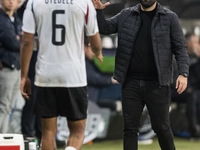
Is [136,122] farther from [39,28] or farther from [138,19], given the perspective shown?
[39,28]

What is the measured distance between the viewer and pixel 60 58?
3.68 meters

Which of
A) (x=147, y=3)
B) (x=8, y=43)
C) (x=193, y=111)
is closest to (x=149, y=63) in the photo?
(x=147, y=3)

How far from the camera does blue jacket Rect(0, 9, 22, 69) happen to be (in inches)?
212

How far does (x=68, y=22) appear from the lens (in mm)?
3666

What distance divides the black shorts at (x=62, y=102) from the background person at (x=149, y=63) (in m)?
0.57

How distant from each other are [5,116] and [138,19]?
6.96 ft

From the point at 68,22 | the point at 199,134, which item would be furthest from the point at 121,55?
the point at 199,134

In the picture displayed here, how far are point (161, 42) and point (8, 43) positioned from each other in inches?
78.0

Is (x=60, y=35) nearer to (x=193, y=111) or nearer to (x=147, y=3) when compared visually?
(x=147, y=3)

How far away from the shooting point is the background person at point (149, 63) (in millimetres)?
4109

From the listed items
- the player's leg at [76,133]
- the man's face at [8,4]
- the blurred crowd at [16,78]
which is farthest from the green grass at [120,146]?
the player's leg at [76,133]

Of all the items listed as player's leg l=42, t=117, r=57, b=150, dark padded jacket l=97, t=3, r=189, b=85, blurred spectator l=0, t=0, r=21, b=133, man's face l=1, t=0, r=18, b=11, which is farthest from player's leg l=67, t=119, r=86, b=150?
man's face l=1, t=0, r=18, b=11

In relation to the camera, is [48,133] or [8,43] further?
[8,43]

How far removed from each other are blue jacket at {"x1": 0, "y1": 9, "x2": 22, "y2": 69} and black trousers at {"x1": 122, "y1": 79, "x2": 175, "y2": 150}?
1701mm
